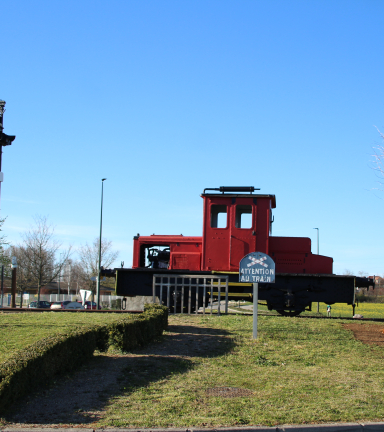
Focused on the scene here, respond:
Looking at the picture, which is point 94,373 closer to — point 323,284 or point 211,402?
point 211,402

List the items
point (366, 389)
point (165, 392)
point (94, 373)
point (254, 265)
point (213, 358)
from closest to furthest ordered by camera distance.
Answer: point (165, 392) < point (366, 389) < point (94, 373) < point (213, 358) < point (254, 265)

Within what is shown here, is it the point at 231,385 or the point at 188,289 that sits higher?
the point at 188,289

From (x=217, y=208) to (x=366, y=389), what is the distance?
9635 millimetres

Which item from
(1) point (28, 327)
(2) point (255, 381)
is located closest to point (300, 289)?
(2) point (255, 381)

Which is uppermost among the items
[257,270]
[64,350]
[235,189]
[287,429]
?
[235,189]

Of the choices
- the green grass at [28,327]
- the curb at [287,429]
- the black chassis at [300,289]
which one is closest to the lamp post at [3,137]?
the green grass at [28,327]

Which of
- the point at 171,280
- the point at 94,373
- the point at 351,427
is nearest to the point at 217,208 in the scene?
the point at 171,280

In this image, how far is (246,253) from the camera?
1573 cm

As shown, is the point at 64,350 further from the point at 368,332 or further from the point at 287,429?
the point at 368,332

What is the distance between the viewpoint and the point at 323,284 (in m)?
15.7

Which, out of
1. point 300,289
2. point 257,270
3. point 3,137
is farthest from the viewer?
point 300,289

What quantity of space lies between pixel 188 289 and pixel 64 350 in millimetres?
8853

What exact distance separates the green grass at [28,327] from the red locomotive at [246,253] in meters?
2.99

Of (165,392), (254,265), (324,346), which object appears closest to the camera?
(165,392)
